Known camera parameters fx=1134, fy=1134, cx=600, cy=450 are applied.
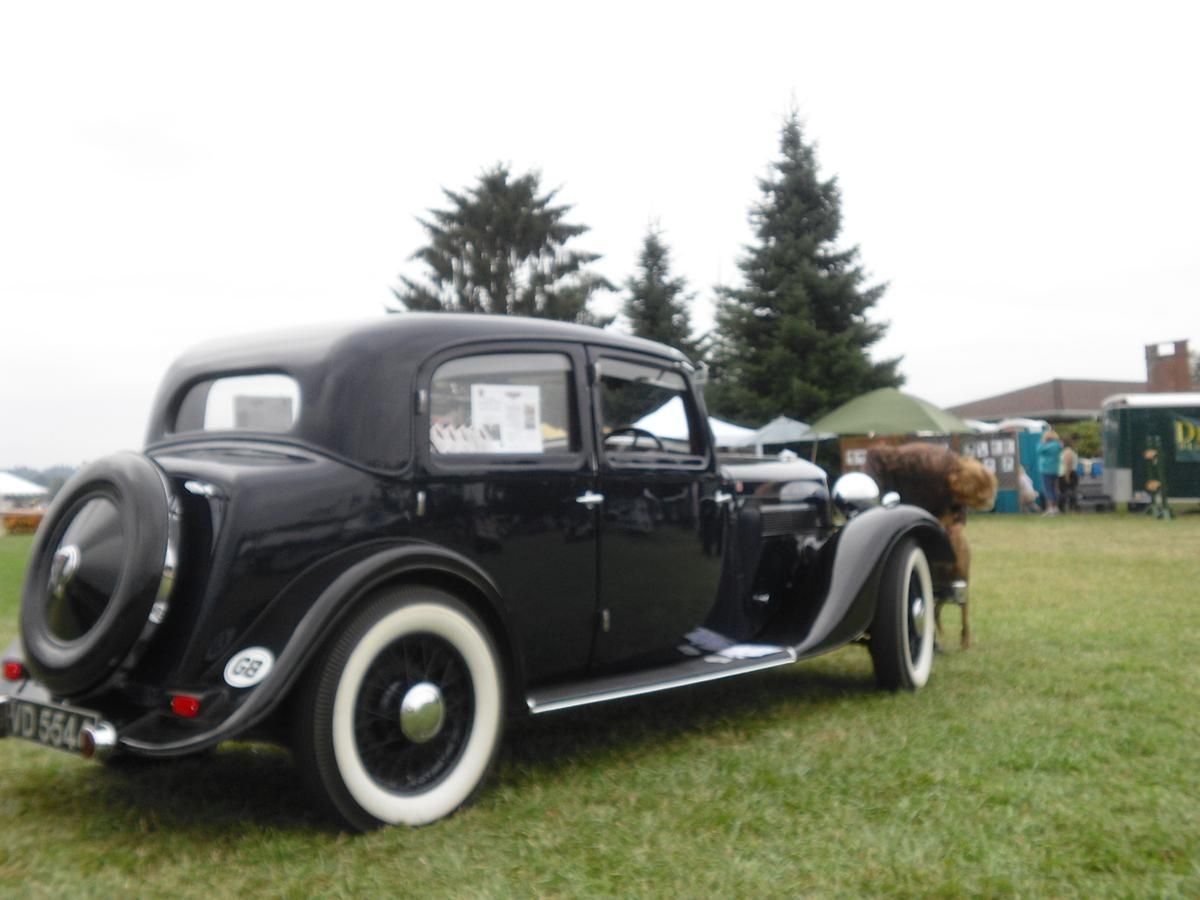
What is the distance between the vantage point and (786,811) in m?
3.54

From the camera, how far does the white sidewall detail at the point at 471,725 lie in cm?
322

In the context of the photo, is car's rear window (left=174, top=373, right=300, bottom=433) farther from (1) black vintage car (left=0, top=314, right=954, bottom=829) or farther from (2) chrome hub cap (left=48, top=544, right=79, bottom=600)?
(2) chrome hub cap (left=48, top=544, right=79, bottom=600)

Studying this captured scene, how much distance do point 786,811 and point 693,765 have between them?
608mm

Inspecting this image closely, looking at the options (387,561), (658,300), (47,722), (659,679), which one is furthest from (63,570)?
(658,300)

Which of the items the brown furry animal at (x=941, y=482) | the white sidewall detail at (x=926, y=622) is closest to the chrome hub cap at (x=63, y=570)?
the white sidewall detail at (x=926, y=622)

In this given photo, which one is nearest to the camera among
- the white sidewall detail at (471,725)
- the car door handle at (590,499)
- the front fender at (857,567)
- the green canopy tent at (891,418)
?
the white sidewall detail at (471,725)

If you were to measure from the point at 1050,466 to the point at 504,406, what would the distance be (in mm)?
19285

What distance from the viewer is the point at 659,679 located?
4.17 meters

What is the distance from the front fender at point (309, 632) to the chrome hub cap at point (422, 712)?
1.10ft

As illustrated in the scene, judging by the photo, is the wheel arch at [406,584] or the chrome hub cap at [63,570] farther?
the chrome hub cap at [63,570]

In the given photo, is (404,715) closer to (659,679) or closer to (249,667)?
(249,667)

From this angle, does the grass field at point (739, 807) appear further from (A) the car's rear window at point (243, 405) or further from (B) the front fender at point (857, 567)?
(A) the car's rear window at point (243, 405)

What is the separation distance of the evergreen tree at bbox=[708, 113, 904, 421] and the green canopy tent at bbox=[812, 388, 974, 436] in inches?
298

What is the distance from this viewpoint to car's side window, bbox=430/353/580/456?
387 cm
